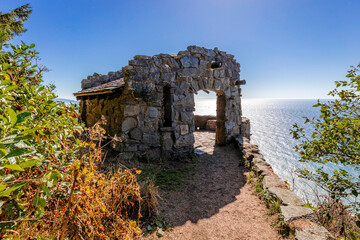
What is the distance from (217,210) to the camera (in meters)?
3.35

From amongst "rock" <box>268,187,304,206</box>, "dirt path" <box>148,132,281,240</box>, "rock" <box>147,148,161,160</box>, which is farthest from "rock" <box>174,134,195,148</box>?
"rock" <box>268,187,304,206</box>

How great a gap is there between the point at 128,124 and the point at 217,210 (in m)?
3.37

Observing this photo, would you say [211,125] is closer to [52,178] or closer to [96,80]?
[96,80]

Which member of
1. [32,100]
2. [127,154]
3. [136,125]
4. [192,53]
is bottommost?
[127,154]

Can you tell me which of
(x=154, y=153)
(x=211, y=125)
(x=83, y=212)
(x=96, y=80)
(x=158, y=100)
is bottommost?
(x=154, y=153)

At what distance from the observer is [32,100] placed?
1446 millimetres

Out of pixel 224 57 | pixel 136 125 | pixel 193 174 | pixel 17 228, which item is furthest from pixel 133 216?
pixel 224 57

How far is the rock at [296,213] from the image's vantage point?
8.43 feet

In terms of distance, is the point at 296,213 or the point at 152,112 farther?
the point at 152,112

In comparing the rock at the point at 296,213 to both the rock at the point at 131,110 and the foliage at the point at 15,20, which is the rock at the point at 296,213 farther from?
the foliage at the point at 15,20

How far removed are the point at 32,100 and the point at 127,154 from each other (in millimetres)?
3899

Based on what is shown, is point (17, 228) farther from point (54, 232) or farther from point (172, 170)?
point (172, 170)

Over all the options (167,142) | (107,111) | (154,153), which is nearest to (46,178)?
(154,153)

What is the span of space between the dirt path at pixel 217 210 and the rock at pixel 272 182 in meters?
0.37
